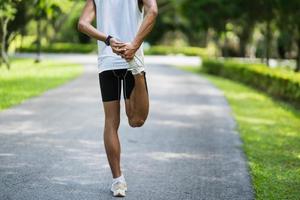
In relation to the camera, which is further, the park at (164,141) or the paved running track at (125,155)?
the park at (164,141)

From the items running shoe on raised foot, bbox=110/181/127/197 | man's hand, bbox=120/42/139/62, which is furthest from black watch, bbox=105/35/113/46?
running shoe on raised foot, bbox=110/181/127/197

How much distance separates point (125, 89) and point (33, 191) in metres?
1.18

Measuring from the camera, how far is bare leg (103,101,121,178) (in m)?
5.48

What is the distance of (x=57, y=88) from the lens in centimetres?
1795

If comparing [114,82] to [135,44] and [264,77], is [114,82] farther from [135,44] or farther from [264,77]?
[264,77]

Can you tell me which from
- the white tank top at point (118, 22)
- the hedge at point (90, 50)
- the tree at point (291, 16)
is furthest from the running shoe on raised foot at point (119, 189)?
the hedge at point (90, 50)

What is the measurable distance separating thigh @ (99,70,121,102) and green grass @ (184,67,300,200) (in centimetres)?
159

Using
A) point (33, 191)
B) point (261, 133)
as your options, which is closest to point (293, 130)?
point (261, 133)

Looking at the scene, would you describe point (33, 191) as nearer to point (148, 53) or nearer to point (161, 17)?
point (148, 53)

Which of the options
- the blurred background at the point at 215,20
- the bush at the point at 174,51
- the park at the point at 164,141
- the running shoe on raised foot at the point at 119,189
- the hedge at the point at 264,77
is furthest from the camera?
the bush at the point at 174,51

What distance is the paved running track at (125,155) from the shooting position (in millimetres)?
5836

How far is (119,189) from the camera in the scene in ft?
18.2

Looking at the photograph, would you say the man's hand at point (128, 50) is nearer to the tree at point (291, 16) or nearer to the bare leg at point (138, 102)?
the bare leg at point (138, 102)

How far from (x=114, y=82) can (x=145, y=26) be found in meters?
0.53
